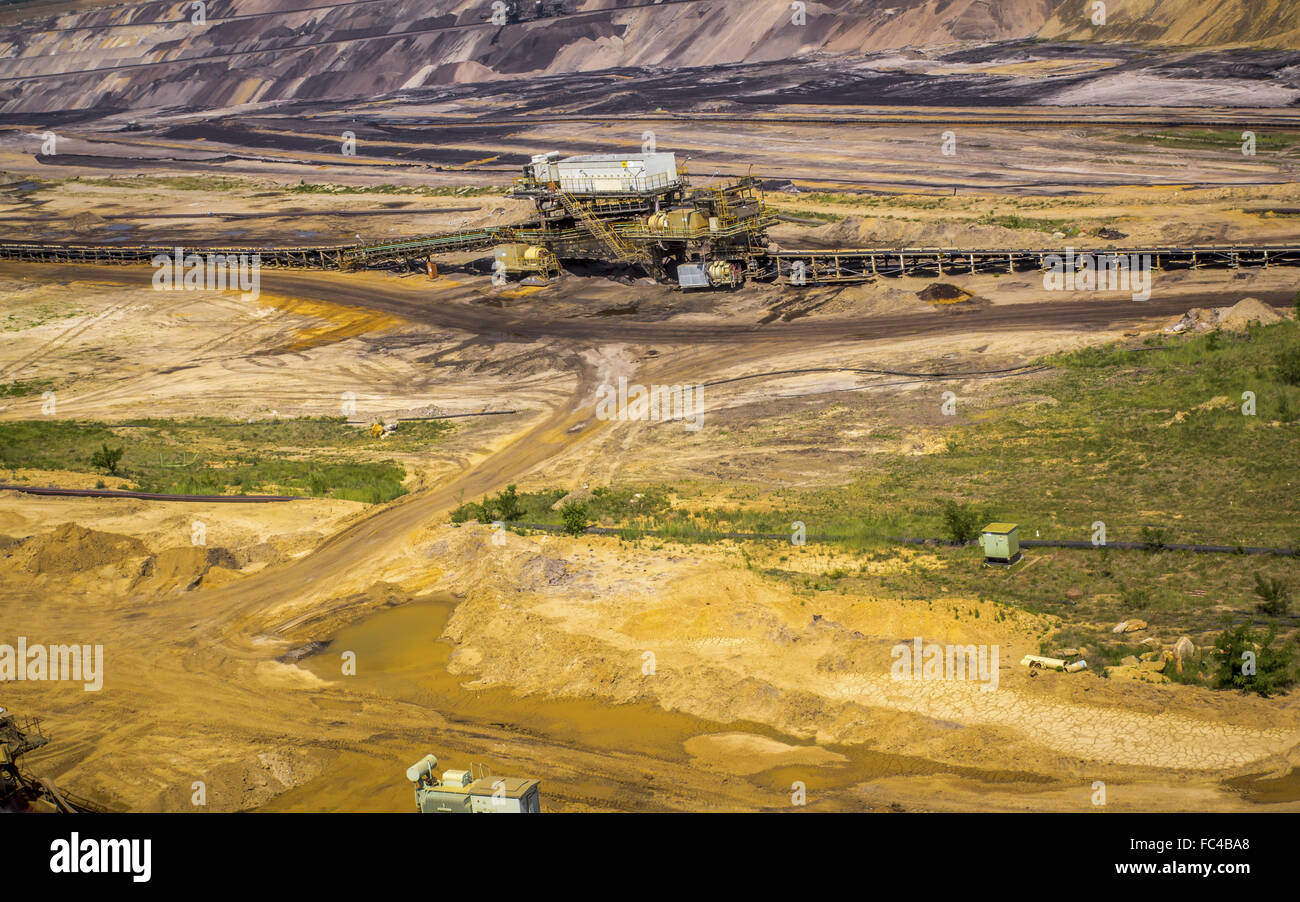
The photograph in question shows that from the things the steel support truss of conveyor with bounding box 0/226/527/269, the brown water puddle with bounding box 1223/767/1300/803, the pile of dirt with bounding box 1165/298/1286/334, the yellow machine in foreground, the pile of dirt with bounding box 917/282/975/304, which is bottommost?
the brown water puddle with bounding box 1223/767/1300/803

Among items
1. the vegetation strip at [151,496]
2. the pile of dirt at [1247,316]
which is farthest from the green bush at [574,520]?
the pile of dirt at [1247,316]

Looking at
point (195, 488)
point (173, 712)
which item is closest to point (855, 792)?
point (173, 712)

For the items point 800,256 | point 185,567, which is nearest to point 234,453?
point 185,567

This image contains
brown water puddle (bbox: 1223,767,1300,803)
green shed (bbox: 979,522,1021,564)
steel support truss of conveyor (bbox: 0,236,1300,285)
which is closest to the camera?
brown water puddle (bbox: 1223,767,1300,803)

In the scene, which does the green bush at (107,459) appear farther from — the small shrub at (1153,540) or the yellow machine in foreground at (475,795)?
the small shrub at (1153,540)

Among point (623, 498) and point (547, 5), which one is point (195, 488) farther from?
point (547, 5)

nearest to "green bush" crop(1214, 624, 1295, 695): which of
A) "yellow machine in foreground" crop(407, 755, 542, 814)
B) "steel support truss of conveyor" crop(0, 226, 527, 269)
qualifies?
"yellow machine in foreground" crop(407, 755, 542, 814)

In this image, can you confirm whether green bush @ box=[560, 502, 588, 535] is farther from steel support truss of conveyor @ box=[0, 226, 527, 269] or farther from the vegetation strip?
steel support truss of conveyor @ box=[0, 226, 527, 269]
